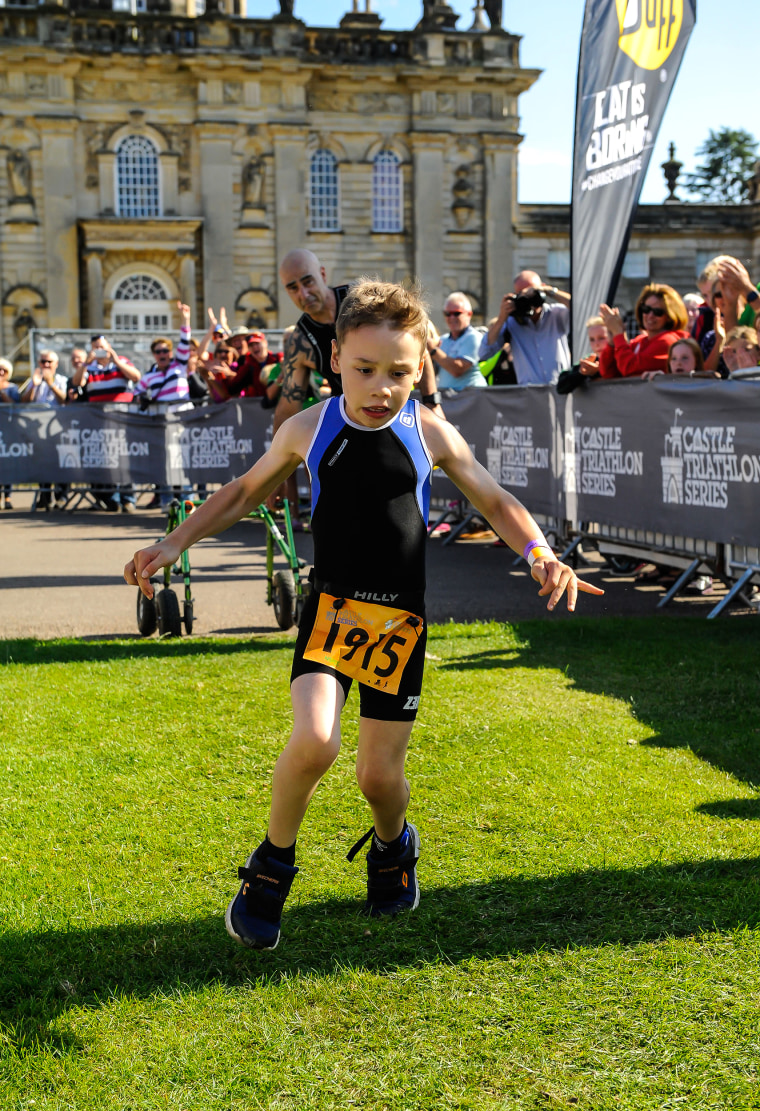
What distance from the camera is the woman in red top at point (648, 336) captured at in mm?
10070

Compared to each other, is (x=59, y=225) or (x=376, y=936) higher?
(x=59, y=225)

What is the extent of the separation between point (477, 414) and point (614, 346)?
291 centimetres

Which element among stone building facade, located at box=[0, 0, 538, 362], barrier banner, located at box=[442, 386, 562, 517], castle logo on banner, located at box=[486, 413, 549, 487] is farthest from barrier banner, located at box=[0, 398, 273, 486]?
stone building facade, located at box=[0, 0, 538, 362]

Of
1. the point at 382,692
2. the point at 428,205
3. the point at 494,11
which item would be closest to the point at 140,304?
the point at 428,205

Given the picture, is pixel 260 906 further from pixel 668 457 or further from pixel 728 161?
pixel 728 161

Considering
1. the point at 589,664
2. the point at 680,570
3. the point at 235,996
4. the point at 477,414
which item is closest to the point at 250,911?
the point at 235,996

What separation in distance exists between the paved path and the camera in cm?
246

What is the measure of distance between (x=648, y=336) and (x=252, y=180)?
39.9m

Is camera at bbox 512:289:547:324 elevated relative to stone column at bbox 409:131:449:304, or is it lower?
lower

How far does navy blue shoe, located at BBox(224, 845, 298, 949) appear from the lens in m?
3.40

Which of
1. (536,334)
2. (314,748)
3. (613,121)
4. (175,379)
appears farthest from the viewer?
(175,379)

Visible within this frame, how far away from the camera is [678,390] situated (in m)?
8.91

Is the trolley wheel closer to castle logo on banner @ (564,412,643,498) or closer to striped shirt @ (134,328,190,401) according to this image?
castle logo on banner @ (564,412,643,498)

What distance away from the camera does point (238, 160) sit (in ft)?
155
